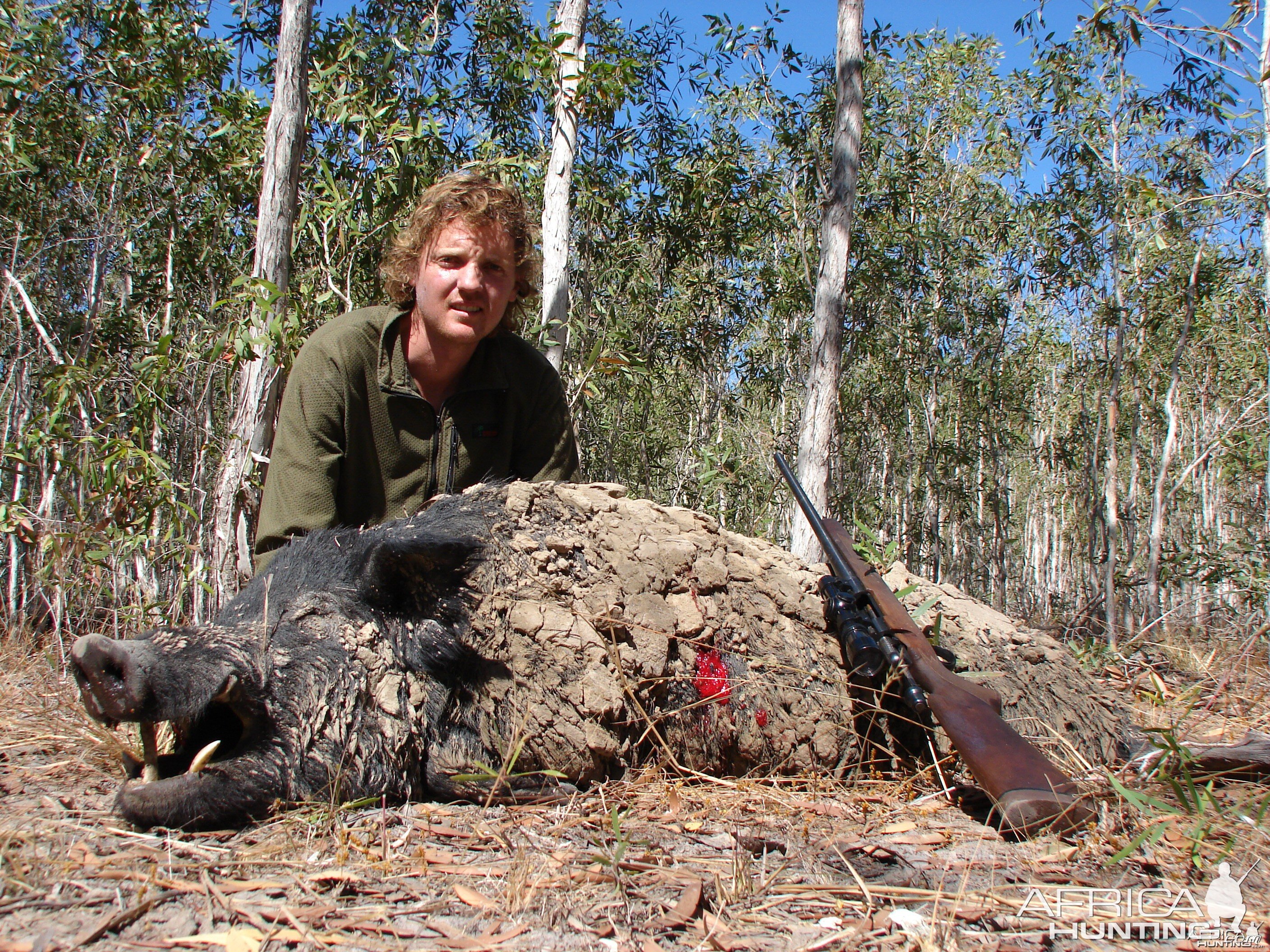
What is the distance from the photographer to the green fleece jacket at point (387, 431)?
2.81 metres

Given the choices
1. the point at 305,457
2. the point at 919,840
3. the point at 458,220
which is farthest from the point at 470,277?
the point at 919,840

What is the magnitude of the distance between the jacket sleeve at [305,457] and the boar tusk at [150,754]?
0.87 metres

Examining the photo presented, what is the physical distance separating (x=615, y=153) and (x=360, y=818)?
8100mm

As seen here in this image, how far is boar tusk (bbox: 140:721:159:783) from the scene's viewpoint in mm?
1905

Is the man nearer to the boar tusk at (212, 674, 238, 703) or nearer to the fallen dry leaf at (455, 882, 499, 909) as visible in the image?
the boar tusk at (212, 674, 238, 703)

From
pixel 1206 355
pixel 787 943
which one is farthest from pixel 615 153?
pixel 1206 355

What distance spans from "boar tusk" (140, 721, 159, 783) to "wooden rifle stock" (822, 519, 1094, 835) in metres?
2.06

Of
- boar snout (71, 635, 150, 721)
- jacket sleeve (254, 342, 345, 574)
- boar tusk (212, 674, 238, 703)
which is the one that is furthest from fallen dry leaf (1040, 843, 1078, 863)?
jacket sleeve (254, 342, 345, 574)

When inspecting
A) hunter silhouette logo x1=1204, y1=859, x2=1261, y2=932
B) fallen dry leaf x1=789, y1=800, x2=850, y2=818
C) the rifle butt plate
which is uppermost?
the rifle butt plate

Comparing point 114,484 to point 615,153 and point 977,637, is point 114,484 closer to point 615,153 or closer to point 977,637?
point 977,637

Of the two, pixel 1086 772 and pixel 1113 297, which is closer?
pixel 1086 772

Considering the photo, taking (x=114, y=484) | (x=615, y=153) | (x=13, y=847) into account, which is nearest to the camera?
(x=13, y=847)

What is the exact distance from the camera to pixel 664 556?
2.65 m

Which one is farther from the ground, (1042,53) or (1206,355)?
(1042,53)
